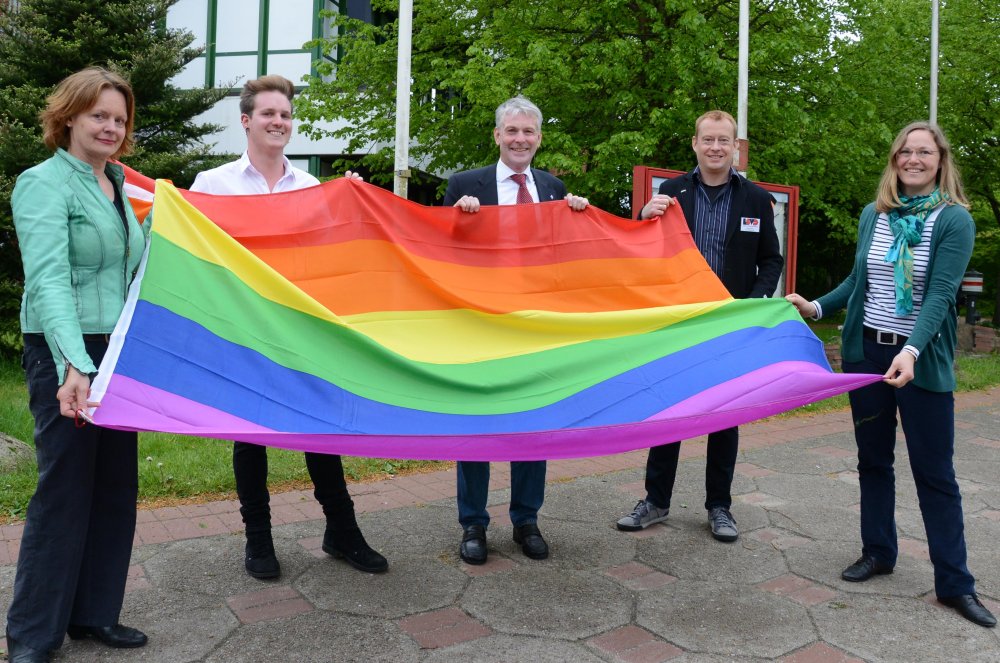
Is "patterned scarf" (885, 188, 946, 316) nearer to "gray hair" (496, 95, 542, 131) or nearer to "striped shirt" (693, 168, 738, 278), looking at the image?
"striped shirt" (693, 168, 738, 278)

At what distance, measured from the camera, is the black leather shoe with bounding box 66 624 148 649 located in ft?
10.6

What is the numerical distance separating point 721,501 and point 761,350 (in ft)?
4.14

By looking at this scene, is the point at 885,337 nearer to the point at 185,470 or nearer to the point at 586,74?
the point at 185,470

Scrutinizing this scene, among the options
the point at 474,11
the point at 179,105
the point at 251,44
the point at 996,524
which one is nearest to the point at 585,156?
the point at 474,11

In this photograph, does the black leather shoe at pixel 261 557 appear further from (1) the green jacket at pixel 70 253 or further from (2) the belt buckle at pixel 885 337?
(2) the belt buckle at pixel 885 337

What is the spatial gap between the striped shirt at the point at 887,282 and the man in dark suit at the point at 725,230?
0.76 meters

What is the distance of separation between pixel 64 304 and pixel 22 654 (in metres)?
1.26

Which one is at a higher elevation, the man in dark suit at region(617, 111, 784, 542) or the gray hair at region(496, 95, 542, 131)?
the gray hair at region(496, 95, 542, 131)

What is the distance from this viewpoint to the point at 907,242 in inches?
147

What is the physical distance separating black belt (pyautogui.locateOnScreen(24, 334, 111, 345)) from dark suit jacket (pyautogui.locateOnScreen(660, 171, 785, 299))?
3.01m

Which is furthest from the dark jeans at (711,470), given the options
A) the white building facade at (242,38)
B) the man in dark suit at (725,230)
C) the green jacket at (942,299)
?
the white building facade at (242,38)

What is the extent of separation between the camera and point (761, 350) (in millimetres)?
3916

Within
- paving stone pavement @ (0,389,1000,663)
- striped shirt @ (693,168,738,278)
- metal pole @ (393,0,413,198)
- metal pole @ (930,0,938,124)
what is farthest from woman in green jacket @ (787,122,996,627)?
metal pole @ (930,0,938,124)

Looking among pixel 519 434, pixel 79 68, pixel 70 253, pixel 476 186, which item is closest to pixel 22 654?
pixel 70 253
